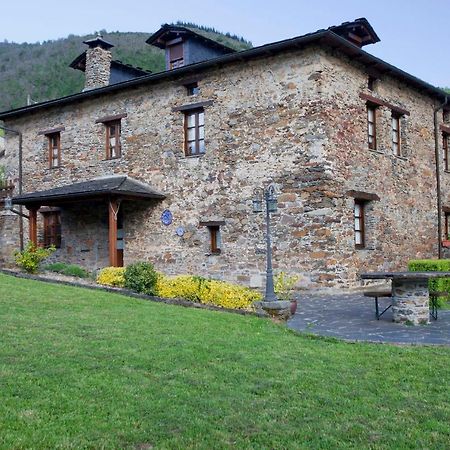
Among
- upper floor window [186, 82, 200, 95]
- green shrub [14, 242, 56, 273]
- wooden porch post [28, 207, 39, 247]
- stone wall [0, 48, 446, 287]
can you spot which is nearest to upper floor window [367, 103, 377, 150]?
stone wall [0, 48, 446, 287]

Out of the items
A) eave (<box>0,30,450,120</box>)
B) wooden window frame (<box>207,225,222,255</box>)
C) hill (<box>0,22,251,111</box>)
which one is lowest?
wooden window frame (<box>207,225,222,255</box>)

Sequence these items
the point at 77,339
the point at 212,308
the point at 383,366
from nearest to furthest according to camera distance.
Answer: the point at 383,366
the point at 77,339
the point at 212,308

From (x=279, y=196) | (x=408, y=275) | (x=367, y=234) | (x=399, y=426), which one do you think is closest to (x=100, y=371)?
(x=399, y=426)

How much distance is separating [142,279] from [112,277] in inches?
61.2

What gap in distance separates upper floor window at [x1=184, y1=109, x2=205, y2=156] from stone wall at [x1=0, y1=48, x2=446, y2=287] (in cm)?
24

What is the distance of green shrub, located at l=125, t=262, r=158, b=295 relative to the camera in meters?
12.1

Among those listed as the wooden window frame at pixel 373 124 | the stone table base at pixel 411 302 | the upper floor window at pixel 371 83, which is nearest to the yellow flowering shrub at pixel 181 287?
the stone table base at pixel 411 302

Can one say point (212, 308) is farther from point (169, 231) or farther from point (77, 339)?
point (169, 231)

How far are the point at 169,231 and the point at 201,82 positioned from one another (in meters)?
4.44

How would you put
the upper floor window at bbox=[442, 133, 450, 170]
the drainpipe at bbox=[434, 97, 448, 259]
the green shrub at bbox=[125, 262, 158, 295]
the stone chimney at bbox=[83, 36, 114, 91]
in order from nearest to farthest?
the green shrub at bbox=[125, 262, 158, 295] → the drainpipe at bbox=[434, 97, 448, 259] → the upper floor window at bbox=[442, 133, 450, 170] → the stone chimney at bbox=[83, 36, 114, 91]

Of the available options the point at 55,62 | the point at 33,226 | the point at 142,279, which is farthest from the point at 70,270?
the point at 55,62

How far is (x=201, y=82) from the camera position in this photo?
52.3 feet

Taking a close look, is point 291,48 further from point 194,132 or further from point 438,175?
point 438,175

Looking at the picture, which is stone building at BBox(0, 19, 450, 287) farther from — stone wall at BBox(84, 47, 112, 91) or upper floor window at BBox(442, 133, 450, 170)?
stone wall at BBox(84, 47, 112, 91)
